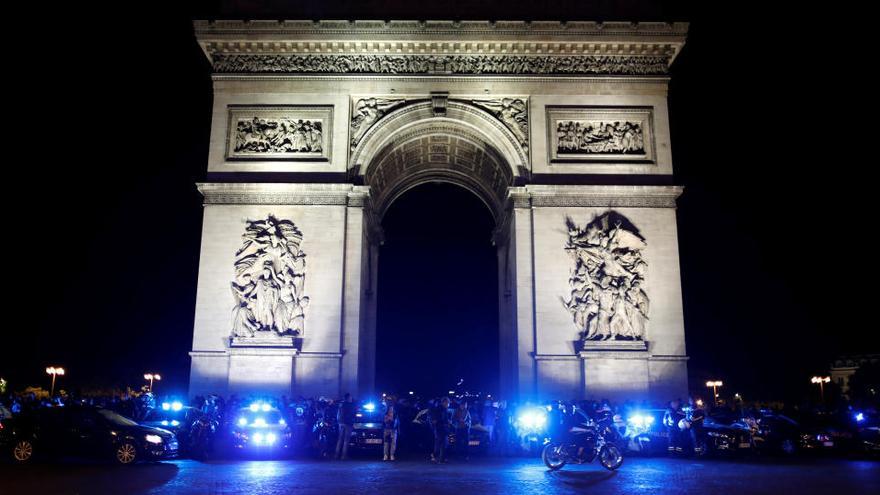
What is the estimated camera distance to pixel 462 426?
17.5 meters

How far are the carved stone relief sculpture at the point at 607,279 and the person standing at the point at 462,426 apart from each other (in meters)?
5.56

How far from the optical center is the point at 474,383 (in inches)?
1809

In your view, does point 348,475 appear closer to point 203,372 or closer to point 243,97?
point 203,372

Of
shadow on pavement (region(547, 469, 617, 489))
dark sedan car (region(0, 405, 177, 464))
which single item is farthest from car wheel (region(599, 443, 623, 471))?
dark sedan car (region(0, 405, 177, 464))

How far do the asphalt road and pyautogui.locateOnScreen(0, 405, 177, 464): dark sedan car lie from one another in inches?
15.1

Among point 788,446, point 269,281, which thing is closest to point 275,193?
point 269,281

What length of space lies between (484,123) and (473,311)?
20.5m

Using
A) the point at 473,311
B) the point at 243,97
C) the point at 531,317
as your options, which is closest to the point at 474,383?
the point at 473,311

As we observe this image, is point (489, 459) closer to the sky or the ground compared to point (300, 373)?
closer to the ground

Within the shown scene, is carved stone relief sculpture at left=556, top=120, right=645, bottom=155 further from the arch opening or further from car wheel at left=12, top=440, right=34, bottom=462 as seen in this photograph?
the arch opening

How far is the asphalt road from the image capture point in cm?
1141

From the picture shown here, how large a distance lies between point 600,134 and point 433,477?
14498mm

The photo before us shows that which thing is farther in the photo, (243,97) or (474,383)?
(474,383)

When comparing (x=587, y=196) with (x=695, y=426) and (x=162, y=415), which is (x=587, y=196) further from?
(x=162, y=415)
